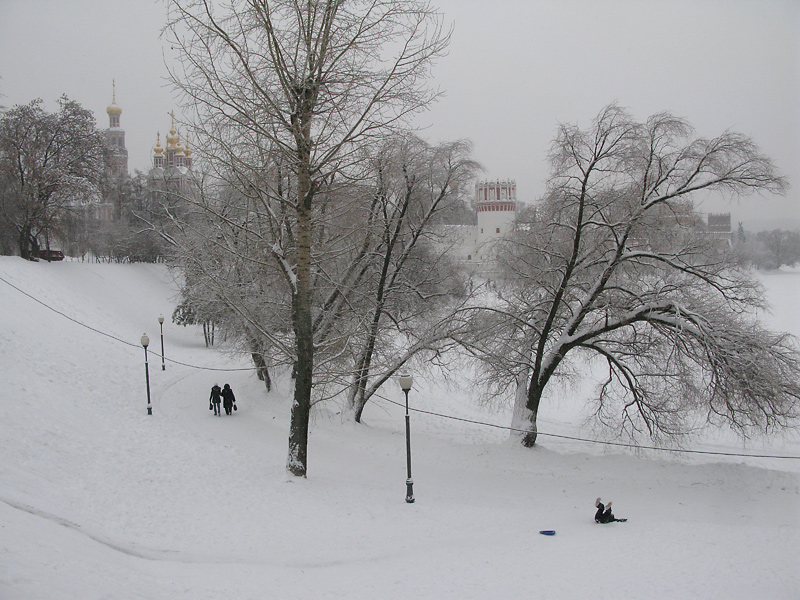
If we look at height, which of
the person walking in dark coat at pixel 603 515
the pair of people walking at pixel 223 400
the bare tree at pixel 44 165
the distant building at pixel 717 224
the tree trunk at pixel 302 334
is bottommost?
the person walking in dark coat at pixel 603 515

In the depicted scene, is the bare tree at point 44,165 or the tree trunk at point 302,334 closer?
the tree trunk at point 302,334

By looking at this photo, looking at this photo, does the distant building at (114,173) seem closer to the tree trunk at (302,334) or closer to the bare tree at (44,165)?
the bare tree at (44,165)

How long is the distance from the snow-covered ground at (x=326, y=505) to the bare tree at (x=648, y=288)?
6.05 feet

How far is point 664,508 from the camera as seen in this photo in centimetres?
1096

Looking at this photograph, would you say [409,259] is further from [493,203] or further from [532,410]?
[493,203]

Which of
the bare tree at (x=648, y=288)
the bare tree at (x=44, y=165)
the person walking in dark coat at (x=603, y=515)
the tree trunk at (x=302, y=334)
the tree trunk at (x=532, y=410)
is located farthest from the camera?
the bare tree at (x=44, y=165)

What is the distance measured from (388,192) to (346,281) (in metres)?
2.98

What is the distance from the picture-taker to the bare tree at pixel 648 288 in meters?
12.0

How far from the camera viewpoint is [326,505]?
9.80 m

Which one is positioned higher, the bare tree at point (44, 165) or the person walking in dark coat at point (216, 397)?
the bare tree at point (44, 165)

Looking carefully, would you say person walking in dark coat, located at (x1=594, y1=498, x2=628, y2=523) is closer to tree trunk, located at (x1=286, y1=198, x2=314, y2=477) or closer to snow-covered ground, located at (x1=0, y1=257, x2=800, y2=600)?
snow-covered ground, located at (x1=0, y1=257, x2=800, y2=600)

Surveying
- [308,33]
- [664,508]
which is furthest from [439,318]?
[308,33]

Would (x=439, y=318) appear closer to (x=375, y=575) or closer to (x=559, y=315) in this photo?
(x=559, y=315)

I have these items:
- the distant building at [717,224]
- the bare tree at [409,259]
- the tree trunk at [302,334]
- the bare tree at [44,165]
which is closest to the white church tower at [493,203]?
the bare tree at [44,165]
